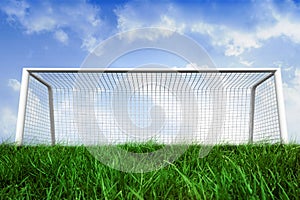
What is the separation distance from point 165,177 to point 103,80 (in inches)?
118

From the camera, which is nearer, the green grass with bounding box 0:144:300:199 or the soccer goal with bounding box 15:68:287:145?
the green grass with bounding box 0:144:300:199

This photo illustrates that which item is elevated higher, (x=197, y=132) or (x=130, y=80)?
(x=130, y=80)

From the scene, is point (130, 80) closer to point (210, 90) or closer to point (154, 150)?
point (210, 90)

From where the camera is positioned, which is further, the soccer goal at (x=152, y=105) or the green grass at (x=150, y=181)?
the soccer goal at (x=152, y=105)

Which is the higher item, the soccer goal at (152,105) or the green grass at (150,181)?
the soccer goal at (152,105)

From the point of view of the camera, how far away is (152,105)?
5258 millimetres

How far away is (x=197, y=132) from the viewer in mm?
5254

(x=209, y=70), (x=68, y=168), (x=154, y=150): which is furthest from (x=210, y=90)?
(x=68, y=168)

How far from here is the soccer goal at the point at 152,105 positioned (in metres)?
4.92

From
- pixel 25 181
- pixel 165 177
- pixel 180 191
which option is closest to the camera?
pixel 180 191

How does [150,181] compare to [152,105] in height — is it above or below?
below

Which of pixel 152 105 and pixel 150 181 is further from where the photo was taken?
pixel 152 105

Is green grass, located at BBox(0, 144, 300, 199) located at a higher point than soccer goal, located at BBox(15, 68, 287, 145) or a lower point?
lower

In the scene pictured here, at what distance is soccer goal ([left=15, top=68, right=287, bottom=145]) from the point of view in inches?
194
